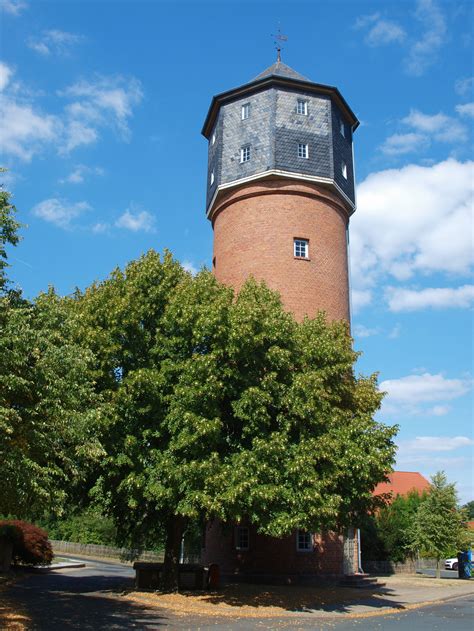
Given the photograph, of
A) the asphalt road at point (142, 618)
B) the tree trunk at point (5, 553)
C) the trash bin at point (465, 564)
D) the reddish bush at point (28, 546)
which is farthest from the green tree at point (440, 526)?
the tree trunk at point (5, 553)

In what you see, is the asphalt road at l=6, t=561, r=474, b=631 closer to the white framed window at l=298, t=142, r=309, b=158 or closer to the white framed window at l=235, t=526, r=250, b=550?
the white framed window at l=235, t=526, r=250, b=550

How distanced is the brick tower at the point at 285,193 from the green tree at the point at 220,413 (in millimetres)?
8273

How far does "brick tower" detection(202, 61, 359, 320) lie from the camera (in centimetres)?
2766

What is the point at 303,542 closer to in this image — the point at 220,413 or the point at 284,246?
the point at 220,413

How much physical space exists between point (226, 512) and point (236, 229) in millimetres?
16042

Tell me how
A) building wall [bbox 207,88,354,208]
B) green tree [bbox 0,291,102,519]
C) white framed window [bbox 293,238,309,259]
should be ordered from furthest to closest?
building wall [bbox 207,88,354,208], white framed window [bbox 293,238,309,259], green tree [bbox 0,291,102,519]

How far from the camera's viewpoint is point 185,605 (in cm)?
1738

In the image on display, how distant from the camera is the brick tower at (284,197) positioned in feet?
89.8

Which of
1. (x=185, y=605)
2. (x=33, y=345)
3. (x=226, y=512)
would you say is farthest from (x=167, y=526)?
(x=33, y=345)

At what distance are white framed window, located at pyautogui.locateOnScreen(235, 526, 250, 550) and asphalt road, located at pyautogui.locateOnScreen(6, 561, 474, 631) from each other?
21.0 feet

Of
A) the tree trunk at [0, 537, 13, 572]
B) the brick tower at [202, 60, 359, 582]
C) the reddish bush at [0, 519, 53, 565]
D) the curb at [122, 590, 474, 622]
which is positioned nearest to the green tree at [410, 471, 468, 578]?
the brick tower at [202, 60, 359, 582]

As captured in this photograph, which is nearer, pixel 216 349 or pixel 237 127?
pixel 216 349

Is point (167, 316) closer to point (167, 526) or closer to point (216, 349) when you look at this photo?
A: point (216, 349)

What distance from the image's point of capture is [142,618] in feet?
48.6
